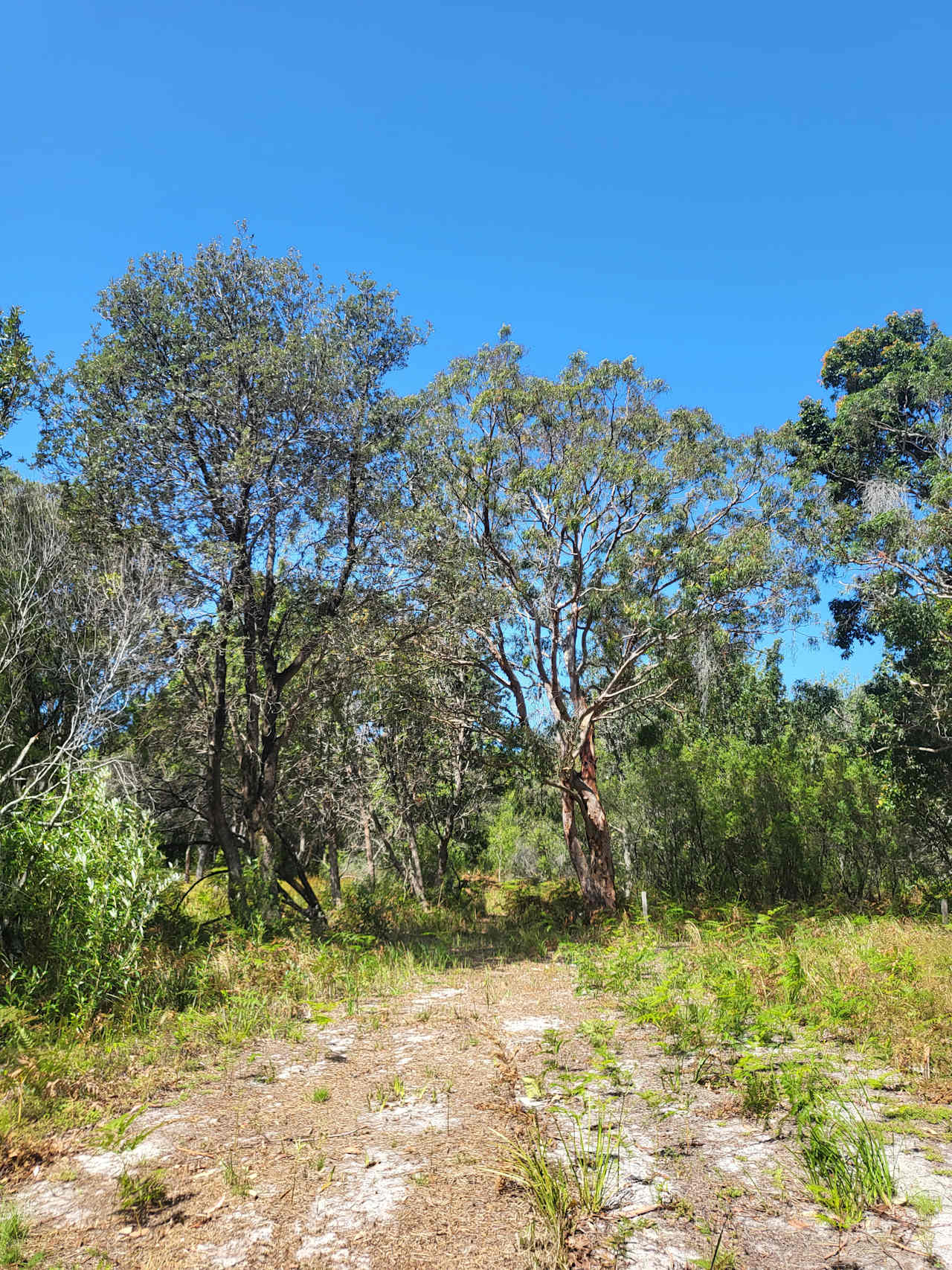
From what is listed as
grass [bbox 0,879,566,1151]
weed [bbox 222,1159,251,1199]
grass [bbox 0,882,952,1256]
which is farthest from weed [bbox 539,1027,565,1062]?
weed [bbox 222,1159,251,1199]

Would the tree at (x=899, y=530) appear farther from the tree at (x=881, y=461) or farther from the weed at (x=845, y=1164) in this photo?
the weed at (x=845, y=1164)

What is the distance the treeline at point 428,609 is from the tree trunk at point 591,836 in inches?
3.2

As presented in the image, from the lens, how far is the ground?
A: 3246 mm

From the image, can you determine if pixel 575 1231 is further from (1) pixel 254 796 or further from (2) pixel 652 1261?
(1) pixel 254 796

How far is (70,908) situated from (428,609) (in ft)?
23.0

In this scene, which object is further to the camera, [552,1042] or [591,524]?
[591,524]

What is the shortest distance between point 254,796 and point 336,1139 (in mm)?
7503

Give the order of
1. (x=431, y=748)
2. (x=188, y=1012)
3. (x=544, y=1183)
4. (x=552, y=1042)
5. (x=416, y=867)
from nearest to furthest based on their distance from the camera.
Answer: (x=544, y=1183)
(x=552, y=1042)
(x=188, y=1012)
(x=431, y=748)
(x=416, y=867)

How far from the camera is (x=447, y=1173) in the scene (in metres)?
3.95

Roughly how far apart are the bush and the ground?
1.68 m

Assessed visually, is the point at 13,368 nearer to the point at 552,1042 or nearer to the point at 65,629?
the point at 65,629

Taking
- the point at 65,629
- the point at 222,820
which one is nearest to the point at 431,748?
the point at 222,820

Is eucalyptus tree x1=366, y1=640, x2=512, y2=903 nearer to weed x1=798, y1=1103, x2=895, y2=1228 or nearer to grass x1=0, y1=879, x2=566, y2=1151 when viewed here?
grass x1=0, y1=879, x2=566, y2=1151

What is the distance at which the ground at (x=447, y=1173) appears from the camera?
325cm
